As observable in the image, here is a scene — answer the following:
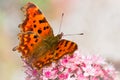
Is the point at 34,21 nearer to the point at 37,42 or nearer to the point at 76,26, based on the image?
the point at 37,42

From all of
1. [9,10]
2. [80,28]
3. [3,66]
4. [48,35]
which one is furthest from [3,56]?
[48,35]

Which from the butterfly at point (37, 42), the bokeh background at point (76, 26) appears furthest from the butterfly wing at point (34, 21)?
the bokeh background at point (76, 26)

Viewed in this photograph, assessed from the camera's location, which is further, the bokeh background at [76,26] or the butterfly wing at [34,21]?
the bokeh background at [76,26]

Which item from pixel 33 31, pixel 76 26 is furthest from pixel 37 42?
pixel 76 26

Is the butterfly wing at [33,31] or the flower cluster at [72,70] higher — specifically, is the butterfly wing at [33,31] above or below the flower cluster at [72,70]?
above

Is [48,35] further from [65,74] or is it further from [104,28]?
[104,28]

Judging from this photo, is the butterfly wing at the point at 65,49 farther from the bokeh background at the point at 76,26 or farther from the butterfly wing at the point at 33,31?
the bokeh background at the point at 76,26

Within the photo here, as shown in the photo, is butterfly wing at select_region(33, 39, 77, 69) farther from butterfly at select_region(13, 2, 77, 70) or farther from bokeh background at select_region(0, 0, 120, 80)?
bokeh background at select_region(0, 0, 120, 80)
